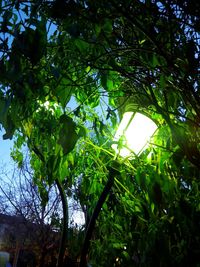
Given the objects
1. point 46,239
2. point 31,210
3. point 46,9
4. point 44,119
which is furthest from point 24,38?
point 31,210

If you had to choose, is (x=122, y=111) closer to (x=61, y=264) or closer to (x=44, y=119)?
(x=44, y=119)

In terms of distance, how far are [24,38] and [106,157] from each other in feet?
3.79

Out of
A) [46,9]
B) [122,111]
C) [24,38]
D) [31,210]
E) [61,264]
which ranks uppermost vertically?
[31,210]

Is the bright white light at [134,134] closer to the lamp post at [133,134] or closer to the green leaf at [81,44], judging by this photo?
the lamp post at [133,134]

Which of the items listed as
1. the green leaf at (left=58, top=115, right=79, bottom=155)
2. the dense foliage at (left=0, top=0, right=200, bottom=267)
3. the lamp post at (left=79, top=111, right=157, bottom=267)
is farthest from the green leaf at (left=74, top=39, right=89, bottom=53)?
the lamp post at (left=79, top=111, right=157, bottom=267)

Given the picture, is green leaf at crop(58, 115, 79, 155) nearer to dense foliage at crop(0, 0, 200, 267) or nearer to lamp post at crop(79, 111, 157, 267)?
dense foliage at crop(0, 0, 200, 267)

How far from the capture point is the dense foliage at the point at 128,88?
3.59 feet

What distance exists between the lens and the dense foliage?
109cm

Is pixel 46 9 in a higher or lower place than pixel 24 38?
higher

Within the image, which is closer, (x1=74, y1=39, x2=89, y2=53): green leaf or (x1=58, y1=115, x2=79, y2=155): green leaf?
(x1=58, y1=115, x2=79, y2=155): green leaf

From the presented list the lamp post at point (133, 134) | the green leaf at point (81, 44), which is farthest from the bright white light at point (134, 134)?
the green leaf at point (81, 44)

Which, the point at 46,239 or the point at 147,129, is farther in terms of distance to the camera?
the point at 46,239

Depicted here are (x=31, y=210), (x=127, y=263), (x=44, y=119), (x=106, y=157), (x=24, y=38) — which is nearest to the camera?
(x=24, y=38)

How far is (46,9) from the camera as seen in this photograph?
1.25 m
